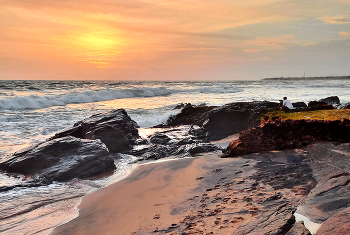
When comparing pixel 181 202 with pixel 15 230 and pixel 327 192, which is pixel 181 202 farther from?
pixel 15 230

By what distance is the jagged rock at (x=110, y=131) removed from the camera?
10.4 metres

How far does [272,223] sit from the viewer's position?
3.28 metres

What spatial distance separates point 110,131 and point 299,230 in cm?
862

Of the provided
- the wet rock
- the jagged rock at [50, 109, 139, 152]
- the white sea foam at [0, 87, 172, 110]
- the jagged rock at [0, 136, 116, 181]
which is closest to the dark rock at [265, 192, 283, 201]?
the jagged rock at [0, 136, 116, 181]

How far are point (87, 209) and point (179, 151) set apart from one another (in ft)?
14.6

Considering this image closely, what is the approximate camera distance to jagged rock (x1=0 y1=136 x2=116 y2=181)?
7.43 m

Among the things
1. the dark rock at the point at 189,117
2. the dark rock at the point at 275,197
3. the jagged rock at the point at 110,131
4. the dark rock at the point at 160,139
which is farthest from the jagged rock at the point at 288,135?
the dark rock at the point at 189,117

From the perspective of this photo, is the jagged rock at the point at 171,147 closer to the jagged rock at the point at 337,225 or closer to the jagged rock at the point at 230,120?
the jagged rock at the point at 230,120

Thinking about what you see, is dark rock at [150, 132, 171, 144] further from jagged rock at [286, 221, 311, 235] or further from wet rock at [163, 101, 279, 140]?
jagged rock at [286, 221, 311, 235]

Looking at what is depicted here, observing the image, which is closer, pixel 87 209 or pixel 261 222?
pixel 261 222

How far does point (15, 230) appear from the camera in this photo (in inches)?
183

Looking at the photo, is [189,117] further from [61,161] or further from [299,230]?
[299,230]

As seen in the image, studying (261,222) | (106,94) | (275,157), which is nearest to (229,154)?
(275,157)

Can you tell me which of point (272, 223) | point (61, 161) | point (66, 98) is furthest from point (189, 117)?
point (66, 98)
